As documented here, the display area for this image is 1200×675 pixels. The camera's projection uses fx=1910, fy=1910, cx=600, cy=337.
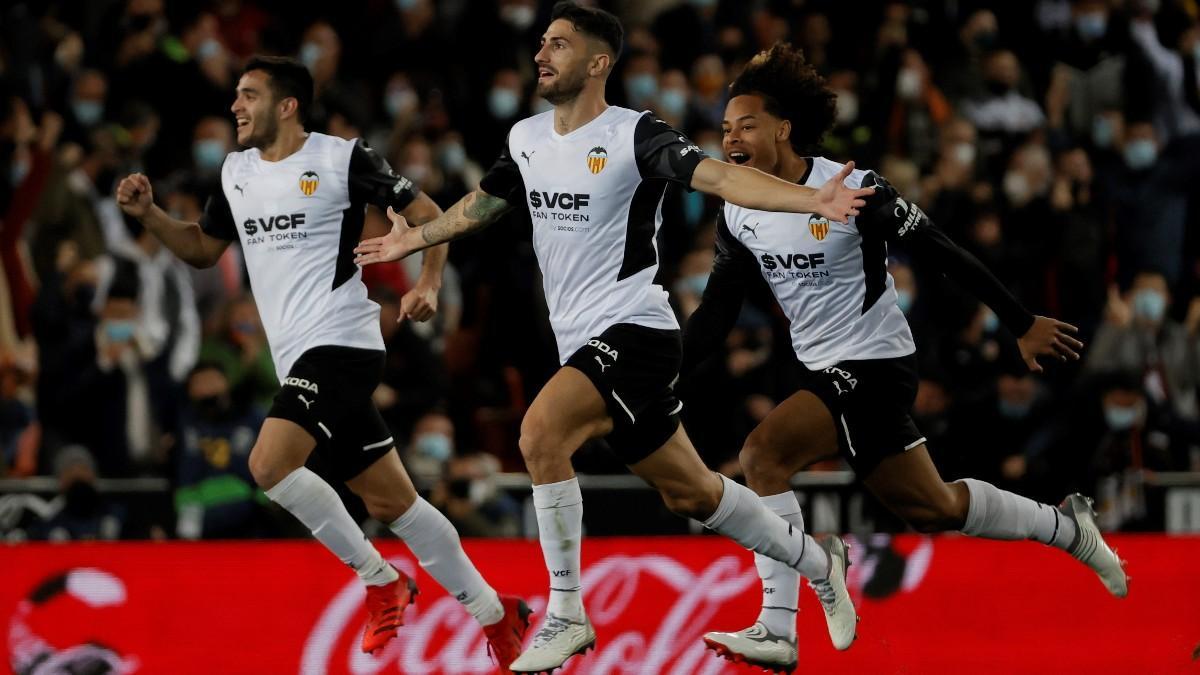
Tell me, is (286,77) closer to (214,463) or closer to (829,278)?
(829,278)

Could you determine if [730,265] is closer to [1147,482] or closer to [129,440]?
[1147,482]

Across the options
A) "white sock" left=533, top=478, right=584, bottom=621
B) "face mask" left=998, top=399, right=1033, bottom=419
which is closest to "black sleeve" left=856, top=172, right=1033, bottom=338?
"white sock" left=533, top=478, right=584, bottom=621

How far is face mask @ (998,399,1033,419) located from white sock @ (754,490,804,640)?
4351mm

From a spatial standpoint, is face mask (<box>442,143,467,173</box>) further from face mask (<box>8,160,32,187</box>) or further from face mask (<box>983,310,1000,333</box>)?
face mask (<box>983,310,1000,333</box>)

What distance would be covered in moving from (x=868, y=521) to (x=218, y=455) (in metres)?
4.04

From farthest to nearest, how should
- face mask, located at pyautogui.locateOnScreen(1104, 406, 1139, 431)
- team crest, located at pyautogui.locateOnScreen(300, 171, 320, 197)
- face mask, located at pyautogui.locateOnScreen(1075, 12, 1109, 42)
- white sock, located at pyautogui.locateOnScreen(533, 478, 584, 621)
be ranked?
face mask, located at pyautogui.locateOnScreen(1075, 12, 1109, 42) < face mask, located at pyautogui.locateOnScreen(1104, 406, 1139, 431) < team crest, located at pyautogui.locateOnScreen(300, 171, 320, 197) < white sock, located at pyautogui.locateOnScreen(533, 478, 584, 621)

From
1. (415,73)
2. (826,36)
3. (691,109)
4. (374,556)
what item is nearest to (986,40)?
(826,36)

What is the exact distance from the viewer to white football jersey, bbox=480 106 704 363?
779 centimetres

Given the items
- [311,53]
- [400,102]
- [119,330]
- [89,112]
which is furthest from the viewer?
[311,53]

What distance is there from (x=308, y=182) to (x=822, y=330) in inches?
93.8

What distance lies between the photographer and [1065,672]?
934 cm

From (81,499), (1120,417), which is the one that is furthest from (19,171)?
(1120,417)

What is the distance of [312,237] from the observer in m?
8.52

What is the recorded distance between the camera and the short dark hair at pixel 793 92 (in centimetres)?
842
